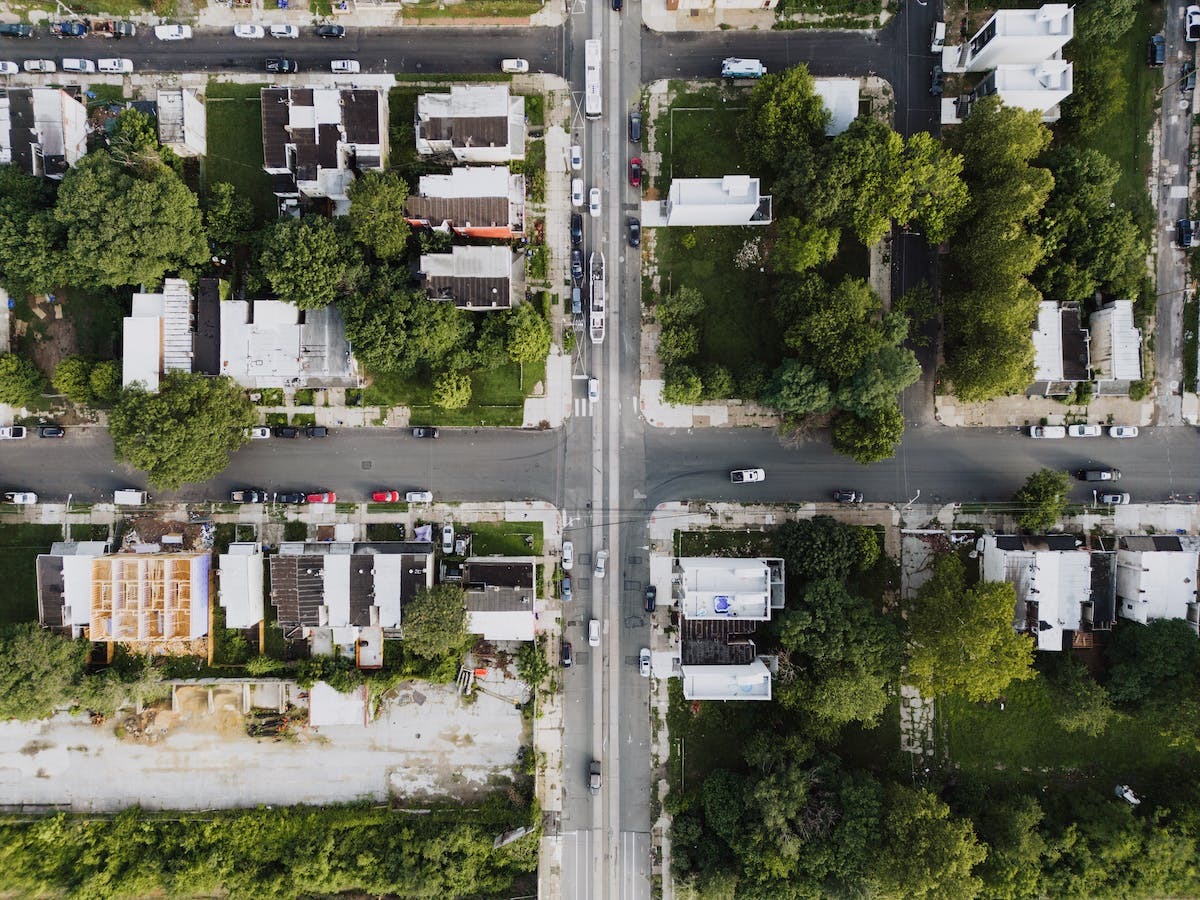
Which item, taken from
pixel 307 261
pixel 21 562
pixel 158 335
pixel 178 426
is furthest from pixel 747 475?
pixel 21 562

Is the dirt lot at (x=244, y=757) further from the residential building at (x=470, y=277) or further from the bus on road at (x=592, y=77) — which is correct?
the bus on road at (x=592, y=77)

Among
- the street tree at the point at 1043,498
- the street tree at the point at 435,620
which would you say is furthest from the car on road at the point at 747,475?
the street tree at the point at 435,620

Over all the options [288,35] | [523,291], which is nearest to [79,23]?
[288,35]

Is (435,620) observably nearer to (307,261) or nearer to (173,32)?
(307,261)

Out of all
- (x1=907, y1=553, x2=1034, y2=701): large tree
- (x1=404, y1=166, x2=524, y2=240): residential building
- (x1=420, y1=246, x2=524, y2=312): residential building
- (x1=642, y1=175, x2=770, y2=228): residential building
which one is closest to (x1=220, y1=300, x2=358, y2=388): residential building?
(x1=420, y1=246, x2=524, y2=312): residential building

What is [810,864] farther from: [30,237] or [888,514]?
[30,237]
